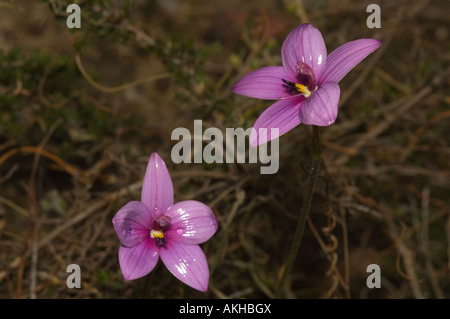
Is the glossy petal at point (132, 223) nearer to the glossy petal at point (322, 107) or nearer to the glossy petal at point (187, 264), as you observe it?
the glossy petal at point (187, 264)

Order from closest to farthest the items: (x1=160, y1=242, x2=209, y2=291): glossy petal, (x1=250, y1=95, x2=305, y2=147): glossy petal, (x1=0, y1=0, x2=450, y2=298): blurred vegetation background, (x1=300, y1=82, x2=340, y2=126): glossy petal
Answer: (x1=300, y1=82, x2=340, y2=126): glossy petal
(x1=250, y1=95, x2=305, y2=147): glossy petal
(x1=160, y1=242, x2=209, y2=291): glossy petal
(x1=0, y1=0, x2=450, y2=298): blurred vegetation background

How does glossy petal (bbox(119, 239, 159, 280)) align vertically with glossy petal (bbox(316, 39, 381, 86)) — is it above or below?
below

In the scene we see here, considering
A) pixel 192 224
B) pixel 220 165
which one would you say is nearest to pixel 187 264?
pixel 192 224

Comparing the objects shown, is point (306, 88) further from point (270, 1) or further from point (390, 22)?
point (270, 1)

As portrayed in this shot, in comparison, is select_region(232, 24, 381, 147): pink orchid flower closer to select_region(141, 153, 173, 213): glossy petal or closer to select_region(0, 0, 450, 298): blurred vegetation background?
select_region(141, 153, 173, 213): glossy petal

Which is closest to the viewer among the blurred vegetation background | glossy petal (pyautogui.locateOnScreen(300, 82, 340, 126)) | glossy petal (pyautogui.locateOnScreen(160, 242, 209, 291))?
glossy petal (pyautogui.locateOnScreen(300, 82, 340, 126))

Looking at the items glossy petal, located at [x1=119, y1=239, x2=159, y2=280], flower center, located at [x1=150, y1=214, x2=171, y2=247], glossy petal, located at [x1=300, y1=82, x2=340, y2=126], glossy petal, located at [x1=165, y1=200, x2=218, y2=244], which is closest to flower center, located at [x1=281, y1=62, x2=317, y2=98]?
glossy petal, located at [x1=300, y1=82, x2=340, y2=126]

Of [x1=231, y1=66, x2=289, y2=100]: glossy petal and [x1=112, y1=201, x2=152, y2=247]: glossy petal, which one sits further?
[x1=231, y1=66, x2=289, y2=100]: glossy petal
